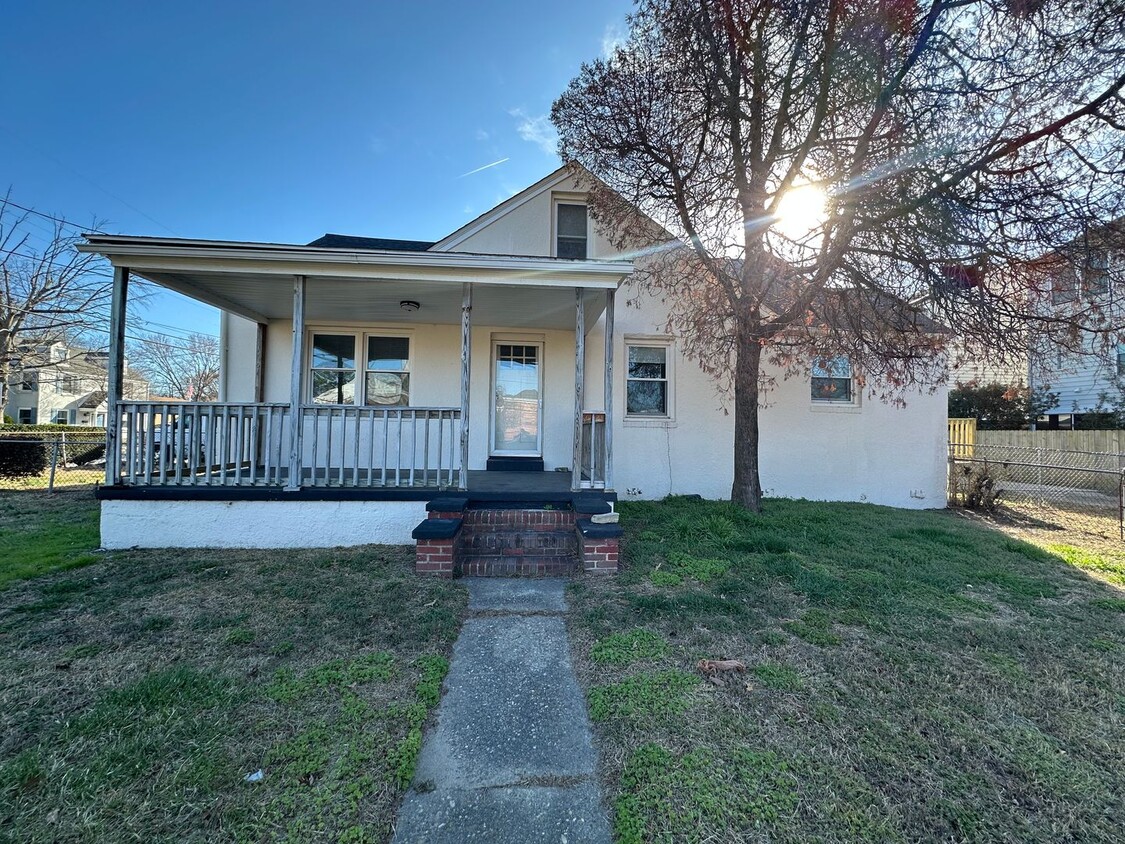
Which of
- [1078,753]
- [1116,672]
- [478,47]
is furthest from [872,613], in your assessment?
[478,47]

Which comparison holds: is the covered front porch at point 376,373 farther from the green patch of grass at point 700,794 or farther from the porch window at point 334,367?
the green patch of grass at point 700,794

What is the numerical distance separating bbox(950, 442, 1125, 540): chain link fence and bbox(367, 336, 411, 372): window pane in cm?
984

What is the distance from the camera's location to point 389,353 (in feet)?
26.3

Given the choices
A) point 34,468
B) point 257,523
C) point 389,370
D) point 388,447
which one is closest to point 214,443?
point 257,523

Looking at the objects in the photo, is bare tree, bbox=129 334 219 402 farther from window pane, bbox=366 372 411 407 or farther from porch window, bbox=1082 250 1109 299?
porch window, bbox=1082 250 1109 299

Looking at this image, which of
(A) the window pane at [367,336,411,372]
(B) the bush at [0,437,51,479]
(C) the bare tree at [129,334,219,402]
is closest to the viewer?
(A) the window pane at [367,336,411,372]

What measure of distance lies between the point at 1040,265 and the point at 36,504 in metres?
14.4

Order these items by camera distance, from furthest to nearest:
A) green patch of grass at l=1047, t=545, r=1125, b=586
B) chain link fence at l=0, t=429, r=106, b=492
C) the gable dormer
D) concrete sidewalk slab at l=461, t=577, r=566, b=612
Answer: chain link fence at l=0, t=429, r=106, b=492, the gable dormer, green patch of grass at l=1047, t=545, r=1125, b=586, concrete sidewalk slab at l=461, t=577, r=566, b=612

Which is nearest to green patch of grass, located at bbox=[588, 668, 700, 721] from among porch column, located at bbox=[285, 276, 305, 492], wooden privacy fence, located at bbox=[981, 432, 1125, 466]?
porch column, located at bbox=[285, 276, 305, 492]

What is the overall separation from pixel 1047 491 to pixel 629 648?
12.1 m

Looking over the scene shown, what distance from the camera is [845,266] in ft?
18.2

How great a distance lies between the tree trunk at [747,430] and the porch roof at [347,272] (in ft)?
7.28

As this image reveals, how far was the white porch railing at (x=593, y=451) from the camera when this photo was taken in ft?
19.4

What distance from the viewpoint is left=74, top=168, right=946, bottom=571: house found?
525 cm
